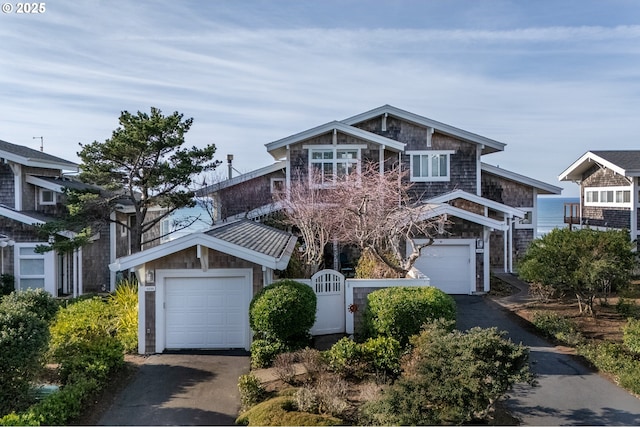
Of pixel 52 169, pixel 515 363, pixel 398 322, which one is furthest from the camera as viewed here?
pixel 52 169

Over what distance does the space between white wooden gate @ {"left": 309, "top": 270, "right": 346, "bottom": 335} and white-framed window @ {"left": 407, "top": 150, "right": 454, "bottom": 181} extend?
10423 millimetres

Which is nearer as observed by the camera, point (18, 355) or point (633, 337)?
point (18, 355)

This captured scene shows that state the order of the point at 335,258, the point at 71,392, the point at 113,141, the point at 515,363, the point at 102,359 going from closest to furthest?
1. the point at 515,363
2. the point at 71,392
3. the point at 102,359
4. the point at 113,141
5. the point at 335,258

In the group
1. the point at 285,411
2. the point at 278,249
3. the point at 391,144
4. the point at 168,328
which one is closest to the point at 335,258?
the point at 391,144

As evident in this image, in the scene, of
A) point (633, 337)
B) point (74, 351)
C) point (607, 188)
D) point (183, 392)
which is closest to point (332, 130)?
point (633, 337)

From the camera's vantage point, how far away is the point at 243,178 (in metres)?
22.0

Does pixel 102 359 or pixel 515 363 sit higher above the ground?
pixel 515 363

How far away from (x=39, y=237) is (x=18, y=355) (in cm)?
1190

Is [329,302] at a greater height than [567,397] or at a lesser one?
greater

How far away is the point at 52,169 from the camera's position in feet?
69.6

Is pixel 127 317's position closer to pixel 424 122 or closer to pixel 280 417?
pixel 280 417

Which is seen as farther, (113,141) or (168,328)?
(113,141)

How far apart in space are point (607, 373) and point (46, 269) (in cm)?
1802

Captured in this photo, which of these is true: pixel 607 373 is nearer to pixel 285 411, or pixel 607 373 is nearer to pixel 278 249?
pixel 285 411
